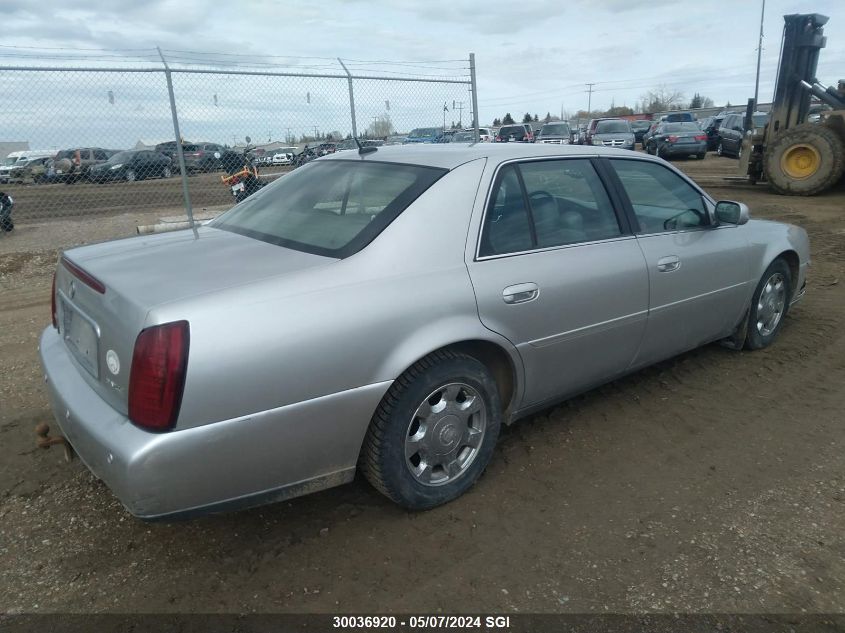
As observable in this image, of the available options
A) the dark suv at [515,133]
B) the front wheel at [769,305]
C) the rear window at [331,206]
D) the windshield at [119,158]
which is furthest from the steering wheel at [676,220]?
the dark suv at [515,133]

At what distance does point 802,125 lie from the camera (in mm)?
12523

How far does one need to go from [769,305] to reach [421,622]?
12.1 ft

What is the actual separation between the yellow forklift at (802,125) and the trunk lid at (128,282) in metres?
12.8

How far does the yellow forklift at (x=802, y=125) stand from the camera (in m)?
12.1

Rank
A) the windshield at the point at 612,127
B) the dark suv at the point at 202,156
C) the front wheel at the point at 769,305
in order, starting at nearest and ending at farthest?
the front wheel at the point at 769,305
the dark suv at the point at 202,156
the windshield at the point at 612,127

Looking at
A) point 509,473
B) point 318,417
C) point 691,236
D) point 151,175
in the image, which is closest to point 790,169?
point 691,236

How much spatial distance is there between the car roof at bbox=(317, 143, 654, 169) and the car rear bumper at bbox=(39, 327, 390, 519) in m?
1.26

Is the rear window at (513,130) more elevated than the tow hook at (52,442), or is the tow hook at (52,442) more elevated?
the rear window at (513,130)

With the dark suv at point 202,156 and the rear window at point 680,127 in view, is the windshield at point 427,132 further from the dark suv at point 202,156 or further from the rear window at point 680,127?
the rear window at point 680,127

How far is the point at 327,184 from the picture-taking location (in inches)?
131

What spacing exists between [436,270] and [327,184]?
983 mm

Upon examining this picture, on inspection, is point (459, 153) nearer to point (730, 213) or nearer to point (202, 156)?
point (730, 213)

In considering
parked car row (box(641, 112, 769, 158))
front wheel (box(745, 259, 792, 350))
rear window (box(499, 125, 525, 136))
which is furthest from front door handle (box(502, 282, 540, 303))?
rear window (box(499, 125, 525, 136))

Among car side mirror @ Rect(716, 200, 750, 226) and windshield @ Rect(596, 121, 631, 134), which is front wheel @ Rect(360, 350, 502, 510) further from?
windshield @ Rect(596, 121, 631, 134)
